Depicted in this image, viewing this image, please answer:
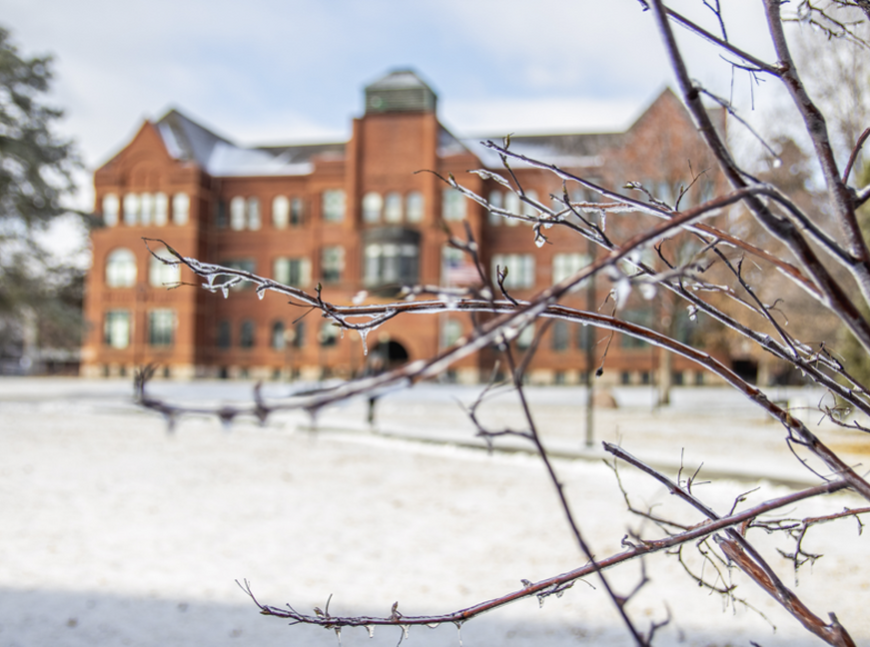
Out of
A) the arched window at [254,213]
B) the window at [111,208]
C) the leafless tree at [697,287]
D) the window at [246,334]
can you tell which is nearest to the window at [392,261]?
the window at [246,334]

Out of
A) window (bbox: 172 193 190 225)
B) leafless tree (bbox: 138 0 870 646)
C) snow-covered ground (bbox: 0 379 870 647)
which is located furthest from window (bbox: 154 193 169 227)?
leafless tree (bbox: 138 0 870 646)

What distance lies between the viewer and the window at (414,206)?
132 feet

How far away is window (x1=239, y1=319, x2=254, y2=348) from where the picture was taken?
43.2 metres

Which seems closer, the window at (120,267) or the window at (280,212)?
the window at (120,267)

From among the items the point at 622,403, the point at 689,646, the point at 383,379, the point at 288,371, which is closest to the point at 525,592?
the point at 383,379

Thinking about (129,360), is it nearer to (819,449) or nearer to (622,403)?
(622,403)

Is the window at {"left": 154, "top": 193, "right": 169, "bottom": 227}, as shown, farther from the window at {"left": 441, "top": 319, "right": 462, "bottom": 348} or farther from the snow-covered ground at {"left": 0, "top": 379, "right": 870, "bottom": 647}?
the snow-covered ground at {"left": 0, "top": 379, "right": 870, "bottom": 647}

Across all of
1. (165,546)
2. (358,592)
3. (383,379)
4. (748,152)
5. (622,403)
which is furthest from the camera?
(622,403)

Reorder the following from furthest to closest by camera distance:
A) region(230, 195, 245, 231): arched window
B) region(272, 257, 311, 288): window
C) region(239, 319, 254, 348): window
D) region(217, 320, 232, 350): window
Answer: region(230, 195, 245, 231): arched window < region(272, 257, 311, 288): window < region(217, 320, 232, 350): window < region(239, 319, 254, 348): window

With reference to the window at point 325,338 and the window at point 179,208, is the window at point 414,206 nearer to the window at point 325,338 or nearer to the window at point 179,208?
→ the window at point 325,338

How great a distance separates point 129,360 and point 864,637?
43.0m

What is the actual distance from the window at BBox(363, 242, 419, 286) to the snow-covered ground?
24945 mm

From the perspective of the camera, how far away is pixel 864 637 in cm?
480

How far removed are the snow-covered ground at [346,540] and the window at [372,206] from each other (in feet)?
87.7
